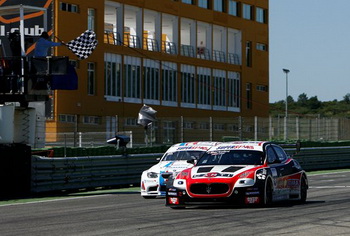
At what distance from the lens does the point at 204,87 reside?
2454 inches

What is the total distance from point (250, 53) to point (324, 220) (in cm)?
5470

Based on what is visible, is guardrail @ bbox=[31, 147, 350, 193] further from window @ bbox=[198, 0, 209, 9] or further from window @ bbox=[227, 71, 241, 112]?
window @ bbox=[227, 71, 241, 112]

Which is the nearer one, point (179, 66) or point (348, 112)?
point (179, 66)

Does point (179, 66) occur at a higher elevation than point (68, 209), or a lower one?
higher

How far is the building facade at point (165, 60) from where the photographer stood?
162ft

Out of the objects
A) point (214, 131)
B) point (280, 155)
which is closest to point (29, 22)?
point (214, 131)

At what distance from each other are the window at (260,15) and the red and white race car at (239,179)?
170ft

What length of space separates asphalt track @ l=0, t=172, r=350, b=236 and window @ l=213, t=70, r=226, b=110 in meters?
44.2

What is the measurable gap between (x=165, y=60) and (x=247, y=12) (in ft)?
40.4

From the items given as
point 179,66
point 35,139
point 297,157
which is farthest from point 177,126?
point 179,66

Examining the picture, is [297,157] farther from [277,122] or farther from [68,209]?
[68,209]

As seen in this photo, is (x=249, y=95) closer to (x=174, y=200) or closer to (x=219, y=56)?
(x=219, y=56)

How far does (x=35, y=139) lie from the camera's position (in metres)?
23.0

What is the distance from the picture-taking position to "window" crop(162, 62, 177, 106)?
191 ft
